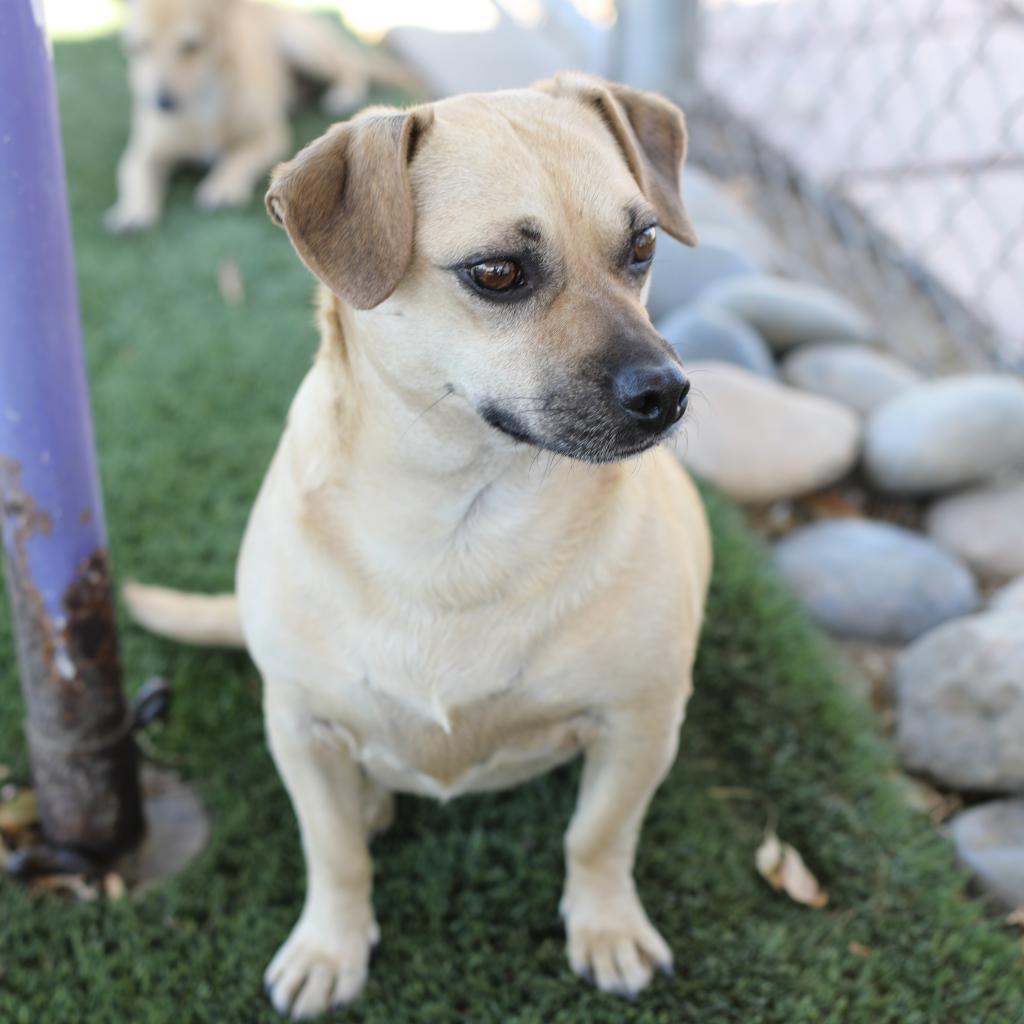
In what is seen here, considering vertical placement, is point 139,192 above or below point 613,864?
below

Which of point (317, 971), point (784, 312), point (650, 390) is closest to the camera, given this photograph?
point (650, 390)

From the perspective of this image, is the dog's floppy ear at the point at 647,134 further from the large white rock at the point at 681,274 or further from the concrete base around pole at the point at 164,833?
the large white rock at the point at 681,274

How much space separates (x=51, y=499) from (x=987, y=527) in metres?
2.63

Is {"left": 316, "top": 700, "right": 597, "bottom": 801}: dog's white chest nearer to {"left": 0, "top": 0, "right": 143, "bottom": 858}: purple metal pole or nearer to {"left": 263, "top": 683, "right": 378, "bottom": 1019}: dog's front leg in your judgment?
{"left": 263, "top": 683, "right": 378, "bottom": 1019}: dog's front leg

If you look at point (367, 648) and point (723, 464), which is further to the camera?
point (723, 464)

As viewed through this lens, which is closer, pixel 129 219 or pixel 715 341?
pixel 715 341

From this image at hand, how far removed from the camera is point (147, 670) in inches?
118

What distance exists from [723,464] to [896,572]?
639 mm

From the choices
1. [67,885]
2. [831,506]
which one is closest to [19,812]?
[67,885]

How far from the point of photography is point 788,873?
258cm

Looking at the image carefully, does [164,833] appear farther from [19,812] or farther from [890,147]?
[890,147]

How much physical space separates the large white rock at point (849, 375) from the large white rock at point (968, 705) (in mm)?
1182

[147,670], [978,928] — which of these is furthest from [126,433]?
[978,928]

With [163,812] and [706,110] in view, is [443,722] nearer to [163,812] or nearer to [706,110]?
[163,812]
